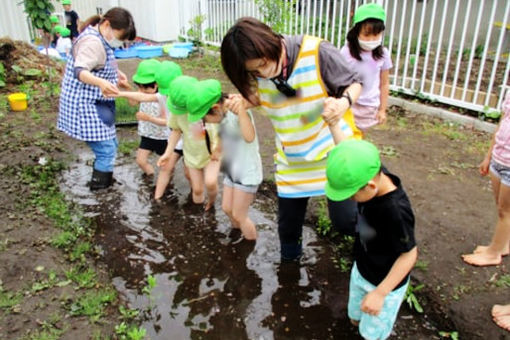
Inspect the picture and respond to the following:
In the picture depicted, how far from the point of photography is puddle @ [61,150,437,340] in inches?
103

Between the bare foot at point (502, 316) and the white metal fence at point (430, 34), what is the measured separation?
3.72m

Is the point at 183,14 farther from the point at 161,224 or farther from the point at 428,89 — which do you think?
the point at 161,224

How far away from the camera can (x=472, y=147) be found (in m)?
4.98

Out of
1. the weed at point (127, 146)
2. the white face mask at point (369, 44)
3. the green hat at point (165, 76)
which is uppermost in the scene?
the white face mask at point (369, 44)

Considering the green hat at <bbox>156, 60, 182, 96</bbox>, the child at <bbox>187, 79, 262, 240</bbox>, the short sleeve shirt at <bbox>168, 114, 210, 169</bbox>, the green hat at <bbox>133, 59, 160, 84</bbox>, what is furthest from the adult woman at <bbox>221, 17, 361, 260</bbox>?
the green hat at <bbox>133, 59, 160, 84</bbox>

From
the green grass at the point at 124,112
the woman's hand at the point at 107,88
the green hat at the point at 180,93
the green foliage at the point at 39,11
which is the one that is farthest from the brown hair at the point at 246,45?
the green foliage at the point at 39,11

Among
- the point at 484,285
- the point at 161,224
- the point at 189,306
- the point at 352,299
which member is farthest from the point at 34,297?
the point at 484,285

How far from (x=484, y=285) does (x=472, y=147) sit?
268 centimetres

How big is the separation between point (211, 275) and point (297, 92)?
154 cm

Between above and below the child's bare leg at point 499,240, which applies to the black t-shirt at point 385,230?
above

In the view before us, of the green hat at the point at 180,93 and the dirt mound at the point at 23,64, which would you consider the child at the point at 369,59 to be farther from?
the dirt mound at the point at 23,64

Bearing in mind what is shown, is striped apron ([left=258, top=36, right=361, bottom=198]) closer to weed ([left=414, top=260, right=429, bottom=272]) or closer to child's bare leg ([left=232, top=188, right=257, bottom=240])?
child's bare leg ([left=232, top=188, right=257, bottom=240])

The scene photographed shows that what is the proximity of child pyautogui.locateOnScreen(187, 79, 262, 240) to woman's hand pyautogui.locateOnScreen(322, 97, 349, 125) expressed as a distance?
820 mm

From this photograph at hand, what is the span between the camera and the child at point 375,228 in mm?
1754
